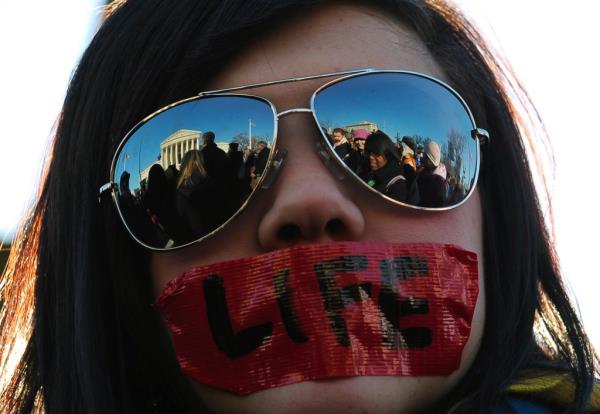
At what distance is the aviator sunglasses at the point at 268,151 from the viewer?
1610 mm

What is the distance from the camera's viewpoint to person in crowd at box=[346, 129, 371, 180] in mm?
1601

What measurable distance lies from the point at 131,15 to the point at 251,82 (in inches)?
13.6

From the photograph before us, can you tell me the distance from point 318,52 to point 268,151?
241 mm

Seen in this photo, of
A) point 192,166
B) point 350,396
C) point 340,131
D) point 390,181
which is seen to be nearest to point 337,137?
point 340,131

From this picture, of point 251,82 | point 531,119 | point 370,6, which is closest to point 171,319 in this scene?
point 251,82

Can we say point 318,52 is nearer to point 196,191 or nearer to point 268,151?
point 268,151

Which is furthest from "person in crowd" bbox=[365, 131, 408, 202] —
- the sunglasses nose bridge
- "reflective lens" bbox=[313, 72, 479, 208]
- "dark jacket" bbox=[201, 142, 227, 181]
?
"dark jacket" bbox=[201, 142, 227, 181]

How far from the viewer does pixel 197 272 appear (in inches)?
63.3

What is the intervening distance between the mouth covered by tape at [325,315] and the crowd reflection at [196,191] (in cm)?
9

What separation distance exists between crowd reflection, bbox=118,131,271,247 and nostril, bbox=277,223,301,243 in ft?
0.29

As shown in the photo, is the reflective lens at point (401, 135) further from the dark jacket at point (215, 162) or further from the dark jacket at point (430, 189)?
the dark jacket at point (215, 162)

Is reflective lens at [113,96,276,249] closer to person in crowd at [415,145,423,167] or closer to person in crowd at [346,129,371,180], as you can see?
person in crowd at [346,129,371,180]

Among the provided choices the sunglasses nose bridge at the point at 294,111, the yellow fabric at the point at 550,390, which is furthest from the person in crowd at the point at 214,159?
the yellow fabric at the point at 550,390

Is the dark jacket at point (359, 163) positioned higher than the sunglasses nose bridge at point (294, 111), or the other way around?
the sunglasses nose bridge at point (294, 111)
